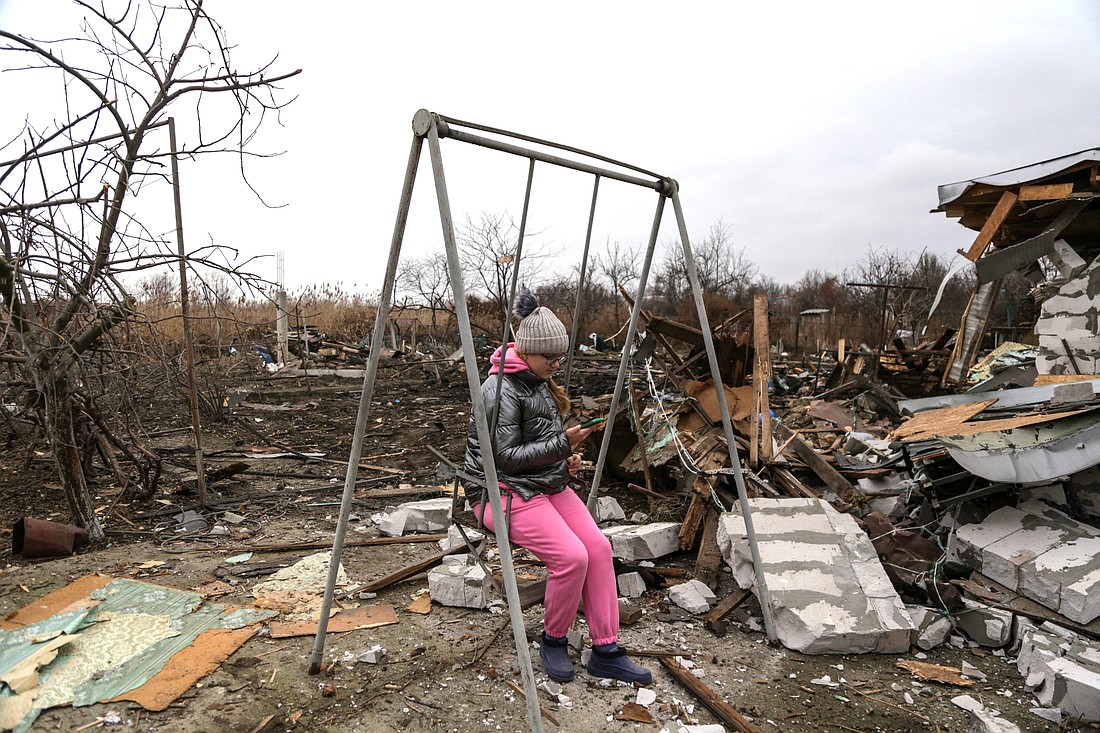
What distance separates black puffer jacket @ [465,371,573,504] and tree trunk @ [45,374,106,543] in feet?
10.6

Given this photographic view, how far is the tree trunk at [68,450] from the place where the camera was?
15.1 feet

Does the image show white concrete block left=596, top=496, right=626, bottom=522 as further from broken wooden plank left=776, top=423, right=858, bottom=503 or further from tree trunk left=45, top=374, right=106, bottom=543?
tree trunk left=45, top=374, right=106, bottom=543

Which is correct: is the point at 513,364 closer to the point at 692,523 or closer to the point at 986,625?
the point at 692,523

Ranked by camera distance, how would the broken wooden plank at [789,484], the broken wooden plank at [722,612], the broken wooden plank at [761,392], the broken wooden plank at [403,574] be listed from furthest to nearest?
the broken wooden plank at [789,484]
the broken wooden plank at [761,392]
the broken wooden plank at [403,574]
the broken wooden plank at [722,612]

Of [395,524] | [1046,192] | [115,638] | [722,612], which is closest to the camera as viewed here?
[115,638]

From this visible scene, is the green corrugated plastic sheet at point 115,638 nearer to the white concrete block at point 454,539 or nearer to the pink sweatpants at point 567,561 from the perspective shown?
the white concrete block at point 454,539

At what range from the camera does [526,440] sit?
3289 millimetres

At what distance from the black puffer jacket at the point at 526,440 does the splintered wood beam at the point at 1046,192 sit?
6269 mm

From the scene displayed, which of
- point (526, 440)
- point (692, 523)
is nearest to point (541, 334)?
point (526, 440)

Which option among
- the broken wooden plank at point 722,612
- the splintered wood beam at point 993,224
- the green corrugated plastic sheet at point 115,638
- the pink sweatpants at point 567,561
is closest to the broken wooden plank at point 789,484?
the broken wooden plank at point 722,612

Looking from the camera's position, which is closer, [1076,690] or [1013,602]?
[1076,690]

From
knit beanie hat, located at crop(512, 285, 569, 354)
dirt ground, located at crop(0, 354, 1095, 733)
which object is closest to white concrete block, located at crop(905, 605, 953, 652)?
dirt ground, located at crop(0, 354, 1095, 733)

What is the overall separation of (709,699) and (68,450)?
186 inches

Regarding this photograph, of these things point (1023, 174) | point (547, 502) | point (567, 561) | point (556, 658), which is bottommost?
point (556, 658)
